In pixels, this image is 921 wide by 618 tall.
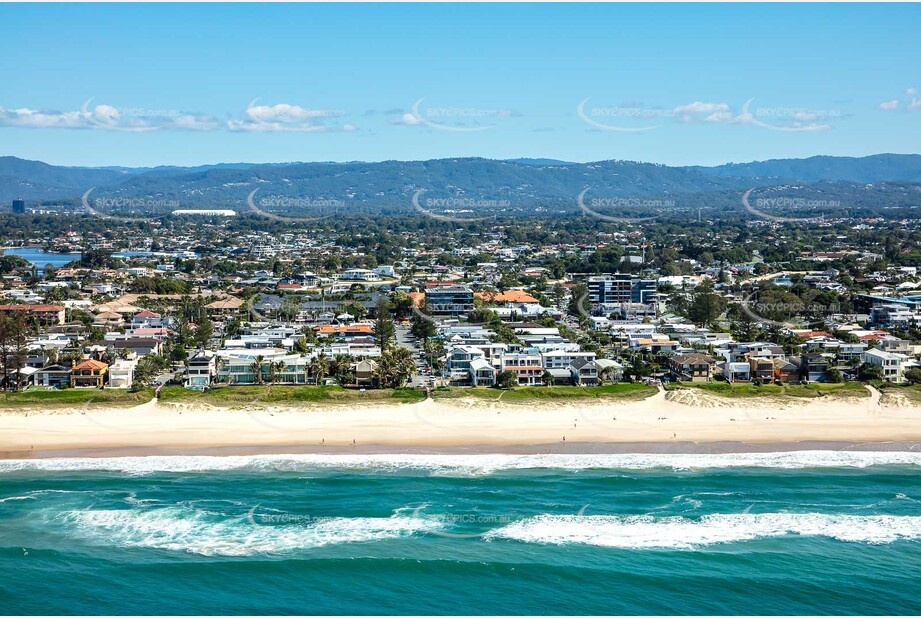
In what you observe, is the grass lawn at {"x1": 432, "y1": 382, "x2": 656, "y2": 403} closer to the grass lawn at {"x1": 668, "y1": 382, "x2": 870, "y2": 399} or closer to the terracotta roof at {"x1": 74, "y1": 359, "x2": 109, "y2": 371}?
the grass lawn at {"x1": 668, "y1": 382, "x2": 870, "y2": 399}

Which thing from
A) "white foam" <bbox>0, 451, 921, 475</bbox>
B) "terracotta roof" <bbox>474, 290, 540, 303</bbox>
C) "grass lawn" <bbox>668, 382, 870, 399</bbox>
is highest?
"terracotta roof" <bbox>474, 290, 540, 303</bbox>

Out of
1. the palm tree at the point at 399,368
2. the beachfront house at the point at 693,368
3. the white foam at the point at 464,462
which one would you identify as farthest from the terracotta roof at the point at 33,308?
the beachfront house at the point at 693,368

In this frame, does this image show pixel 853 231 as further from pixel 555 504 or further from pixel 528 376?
pixel 555 504

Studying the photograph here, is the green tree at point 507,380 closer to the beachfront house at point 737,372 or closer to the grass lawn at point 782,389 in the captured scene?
the grass lawn at point 782,389

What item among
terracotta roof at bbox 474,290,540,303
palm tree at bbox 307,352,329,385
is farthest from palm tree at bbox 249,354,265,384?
terracotta roof at bbox 474,290,540,303

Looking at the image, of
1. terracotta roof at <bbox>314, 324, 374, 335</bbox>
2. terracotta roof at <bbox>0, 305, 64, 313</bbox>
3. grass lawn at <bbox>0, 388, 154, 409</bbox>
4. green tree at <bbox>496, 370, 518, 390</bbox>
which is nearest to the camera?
grass lawn at <bbox>0, 388, 154, 409</bbox>

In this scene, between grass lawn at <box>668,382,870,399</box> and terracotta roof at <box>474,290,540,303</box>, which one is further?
terracotta roof at <box>474,290,540,303</box>
